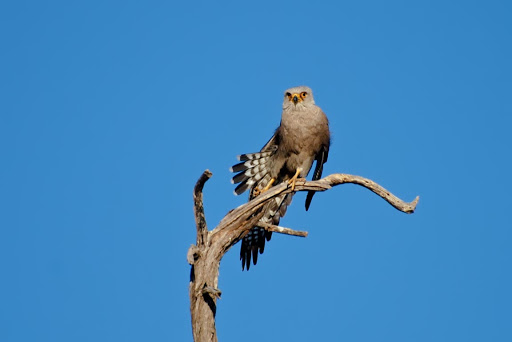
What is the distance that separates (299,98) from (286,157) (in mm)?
822

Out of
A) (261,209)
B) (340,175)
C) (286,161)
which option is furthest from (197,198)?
(286,161)

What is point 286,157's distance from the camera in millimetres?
9516

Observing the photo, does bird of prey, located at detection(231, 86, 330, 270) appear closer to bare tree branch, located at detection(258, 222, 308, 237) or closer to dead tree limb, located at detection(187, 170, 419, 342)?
bare tree branch, located at detection(258, 222, 308, 237)

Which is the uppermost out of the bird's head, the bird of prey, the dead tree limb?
the bird's head

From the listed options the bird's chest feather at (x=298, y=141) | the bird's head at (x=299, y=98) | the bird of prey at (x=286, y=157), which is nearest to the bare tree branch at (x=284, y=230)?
the bird of prey at (x=286, y=157)

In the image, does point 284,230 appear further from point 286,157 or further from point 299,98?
point 299,98

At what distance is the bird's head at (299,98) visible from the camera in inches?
375

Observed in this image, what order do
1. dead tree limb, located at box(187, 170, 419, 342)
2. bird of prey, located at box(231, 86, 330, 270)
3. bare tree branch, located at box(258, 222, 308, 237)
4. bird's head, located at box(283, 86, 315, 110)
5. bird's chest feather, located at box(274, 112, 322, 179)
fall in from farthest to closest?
bird's head, located at box(283, 86, 315, 110)
bird's chest feather, located at box(274, 112, 322, 179)
bird of prey, located at box(231, 86, 330, 270)
bare tree branch, located at box(258, 222, 308, 237)
dead tree limb, located at box(187, 170, 419, 342)

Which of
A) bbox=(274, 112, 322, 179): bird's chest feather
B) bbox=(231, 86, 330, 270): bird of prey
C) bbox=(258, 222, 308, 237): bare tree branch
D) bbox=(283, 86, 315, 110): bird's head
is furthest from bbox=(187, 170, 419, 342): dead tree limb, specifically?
bbox=(283, 86, 315, 110): bird's head

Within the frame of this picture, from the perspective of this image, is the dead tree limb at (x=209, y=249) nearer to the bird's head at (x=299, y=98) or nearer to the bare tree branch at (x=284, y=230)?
the bare tree branch at (x=284, y=230)

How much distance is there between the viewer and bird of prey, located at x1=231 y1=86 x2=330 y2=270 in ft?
30.2

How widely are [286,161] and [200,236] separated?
8.09 feet

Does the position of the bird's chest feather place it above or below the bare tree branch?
above

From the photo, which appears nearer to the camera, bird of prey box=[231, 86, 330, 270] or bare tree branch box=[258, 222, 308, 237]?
bare tree branch box=[258, 222, 308, 237]
